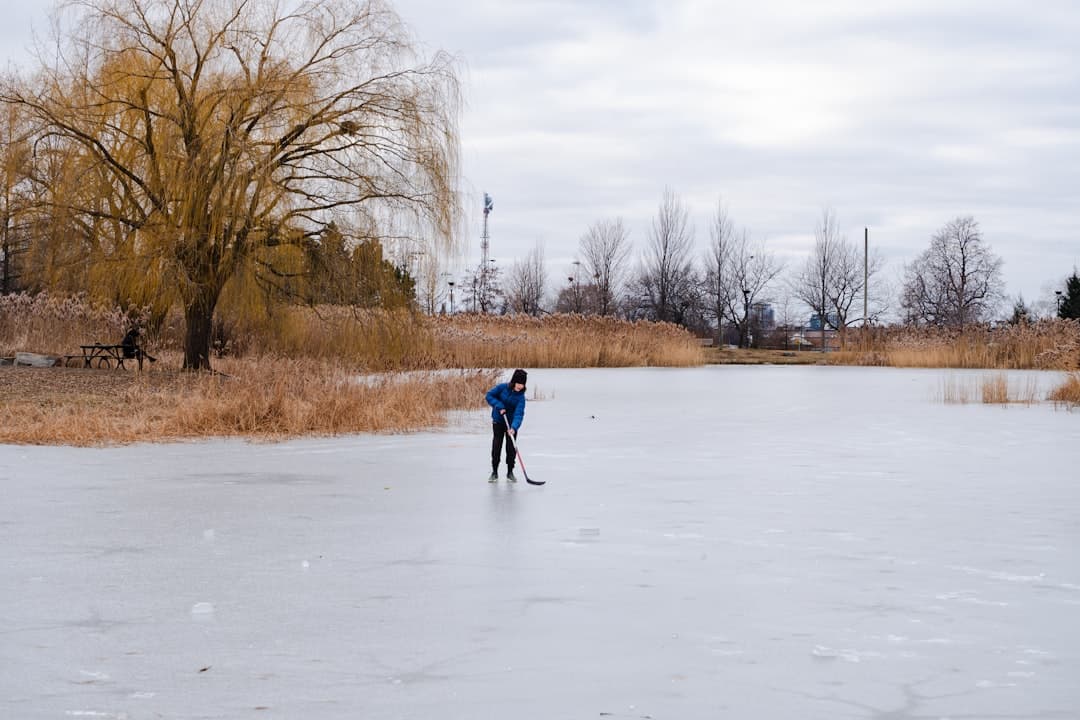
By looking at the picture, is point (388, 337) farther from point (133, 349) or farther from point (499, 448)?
point (499, 448)

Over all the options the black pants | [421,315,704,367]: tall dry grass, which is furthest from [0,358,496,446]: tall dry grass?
[421,315,704,367]: tall dry grass

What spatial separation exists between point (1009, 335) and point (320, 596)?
97.7ft

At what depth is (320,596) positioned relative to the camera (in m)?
5.62

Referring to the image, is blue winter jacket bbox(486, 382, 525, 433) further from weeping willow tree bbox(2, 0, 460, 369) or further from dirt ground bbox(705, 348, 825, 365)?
dirt ground bbox(705, 348, 825, 365)

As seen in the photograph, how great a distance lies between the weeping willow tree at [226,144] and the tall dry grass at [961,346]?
47.0 ft

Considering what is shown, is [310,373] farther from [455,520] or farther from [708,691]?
[708,691]

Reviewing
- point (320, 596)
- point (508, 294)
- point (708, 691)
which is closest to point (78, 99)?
point (320, 596)

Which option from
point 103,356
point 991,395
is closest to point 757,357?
point 991,395

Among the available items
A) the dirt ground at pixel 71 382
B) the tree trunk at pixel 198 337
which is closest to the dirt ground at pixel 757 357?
the tree trunk at pixel 198 337

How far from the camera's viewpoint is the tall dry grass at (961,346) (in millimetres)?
31203

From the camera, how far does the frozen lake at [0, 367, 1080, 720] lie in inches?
166

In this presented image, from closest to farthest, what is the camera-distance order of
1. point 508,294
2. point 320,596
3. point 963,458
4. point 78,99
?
point 320,596, point 963,458, point 78,99, point 508,294

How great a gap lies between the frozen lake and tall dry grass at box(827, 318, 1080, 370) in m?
18.3

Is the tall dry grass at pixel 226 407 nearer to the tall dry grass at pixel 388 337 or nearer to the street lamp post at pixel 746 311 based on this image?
the tall dry grass at pixel 388 337
